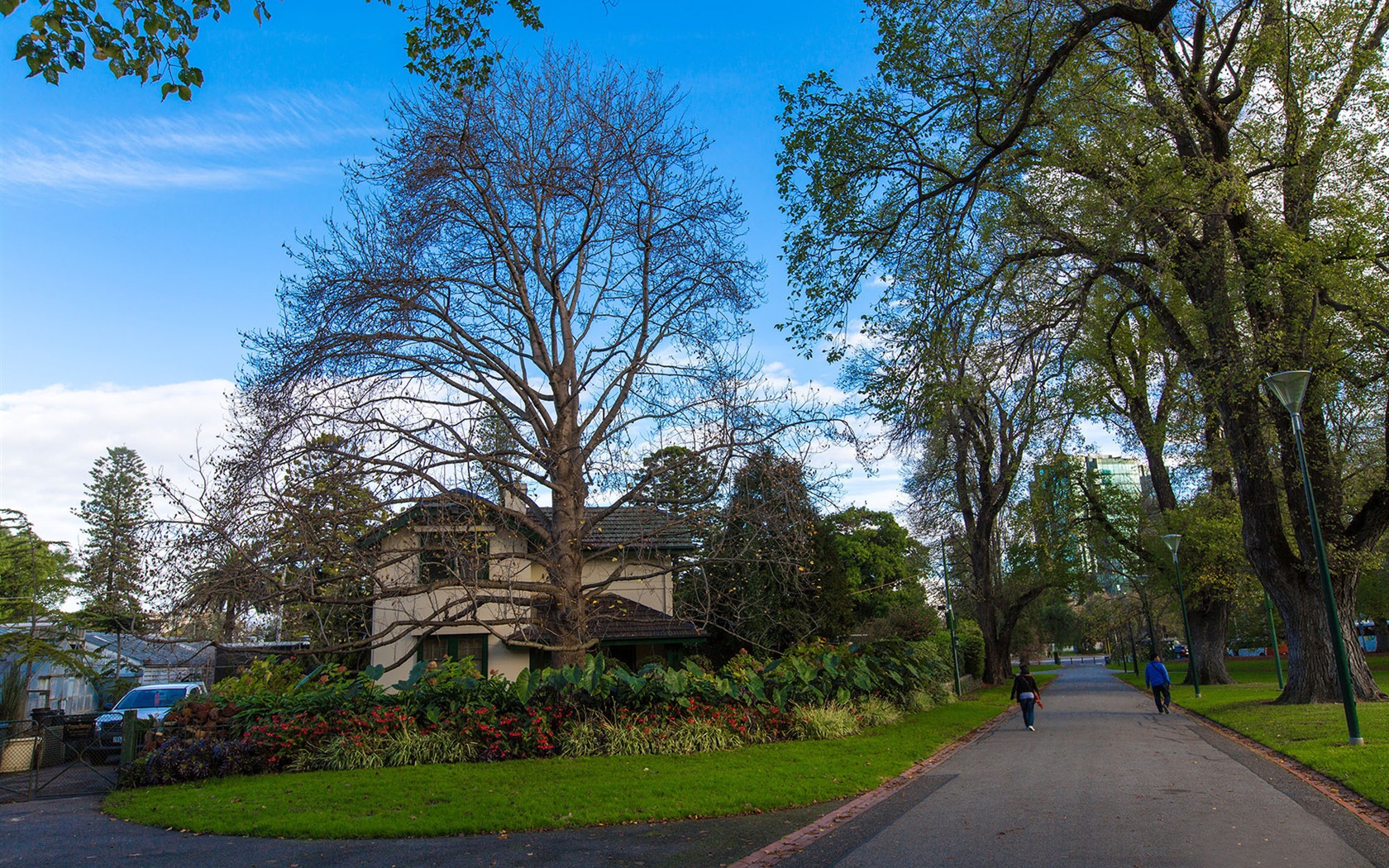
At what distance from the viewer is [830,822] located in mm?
8914

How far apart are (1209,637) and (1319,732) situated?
2322 centimetres

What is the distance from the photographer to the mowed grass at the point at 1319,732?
9.73 meters

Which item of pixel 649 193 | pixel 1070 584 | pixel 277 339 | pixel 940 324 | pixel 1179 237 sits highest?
pixel 649 193

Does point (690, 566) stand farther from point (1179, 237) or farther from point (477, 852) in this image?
point (1179, 237)

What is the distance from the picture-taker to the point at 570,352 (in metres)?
17.4

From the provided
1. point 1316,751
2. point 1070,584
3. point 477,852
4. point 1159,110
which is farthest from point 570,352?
point 1070,584

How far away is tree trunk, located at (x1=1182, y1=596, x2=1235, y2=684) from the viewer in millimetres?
33312

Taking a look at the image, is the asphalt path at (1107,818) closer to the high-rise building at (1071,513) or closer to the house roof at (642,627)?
the house roof at (642,627)

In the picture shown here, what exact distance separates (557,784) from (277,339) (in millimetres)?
8794

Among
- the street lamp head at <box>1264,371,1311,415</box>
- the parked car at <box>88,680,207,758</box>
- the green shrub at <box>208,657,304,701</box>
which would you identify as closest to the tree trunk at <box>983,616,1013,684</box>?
the street lamp head at <box>1264,371,1311,415</box>

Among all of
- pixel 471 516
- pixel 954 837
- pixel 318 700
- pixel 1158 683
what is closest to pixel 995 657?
pixel 1158 683

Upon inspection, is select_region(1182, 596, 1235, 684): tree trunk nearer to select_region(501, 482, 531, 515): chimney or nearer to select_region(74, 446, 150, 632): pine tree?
select_region(501, 482, 531, 515): chimney

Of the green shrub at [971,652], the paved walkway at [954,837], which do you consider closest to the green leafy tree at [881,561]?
the green shrub at [971,652]

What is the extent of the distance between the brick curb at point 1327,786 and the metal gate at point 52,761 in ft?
54.3
